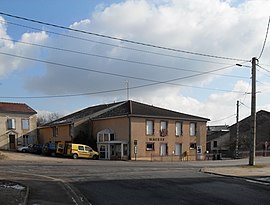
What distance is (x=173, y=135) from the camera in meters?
53.7

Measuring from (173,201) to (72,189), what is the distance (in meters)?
4.74

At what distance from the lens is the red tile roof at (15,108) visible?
214ft

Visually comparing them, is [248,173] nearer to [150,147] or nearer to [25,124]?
[150,147]

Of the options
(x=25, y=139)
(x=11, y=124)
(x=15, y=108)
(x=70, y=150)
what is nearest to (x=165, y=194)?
(x=70, y=150)

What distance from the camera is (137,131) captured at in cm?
4966

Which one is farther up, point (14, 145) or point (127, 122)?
point (127, 122)

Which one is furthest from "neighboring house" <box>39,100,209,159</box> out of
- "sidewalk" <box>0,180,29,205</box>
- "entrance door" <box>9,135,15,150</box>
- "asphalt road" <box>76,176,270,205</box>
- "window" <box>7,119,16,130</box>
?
"sidewalk" <box>0,180,29,205</box>

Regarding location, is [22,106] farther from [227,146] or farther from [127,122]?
[227,146]

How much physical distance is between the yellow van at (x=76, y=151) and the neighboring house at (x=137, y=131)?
3.05 metres

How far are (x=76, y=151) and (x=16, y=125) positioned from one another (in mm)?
22635

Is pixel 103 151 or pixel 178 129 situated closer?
pixel 103 151

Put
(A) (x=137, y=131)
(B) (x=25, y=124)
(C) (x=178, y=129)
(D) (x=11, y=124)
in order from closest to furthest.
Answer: (A) (x=137, y=131) < (C) (x=178, y=129) < (D) (x=11, y=124) < (B) (x=25, y=124)

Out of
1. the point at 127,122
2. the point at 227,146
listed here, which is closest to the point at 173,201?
the point at 127,122

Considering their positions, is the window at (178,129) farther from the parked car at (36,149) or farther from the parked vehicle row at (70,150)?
the parked car at (36,149)
